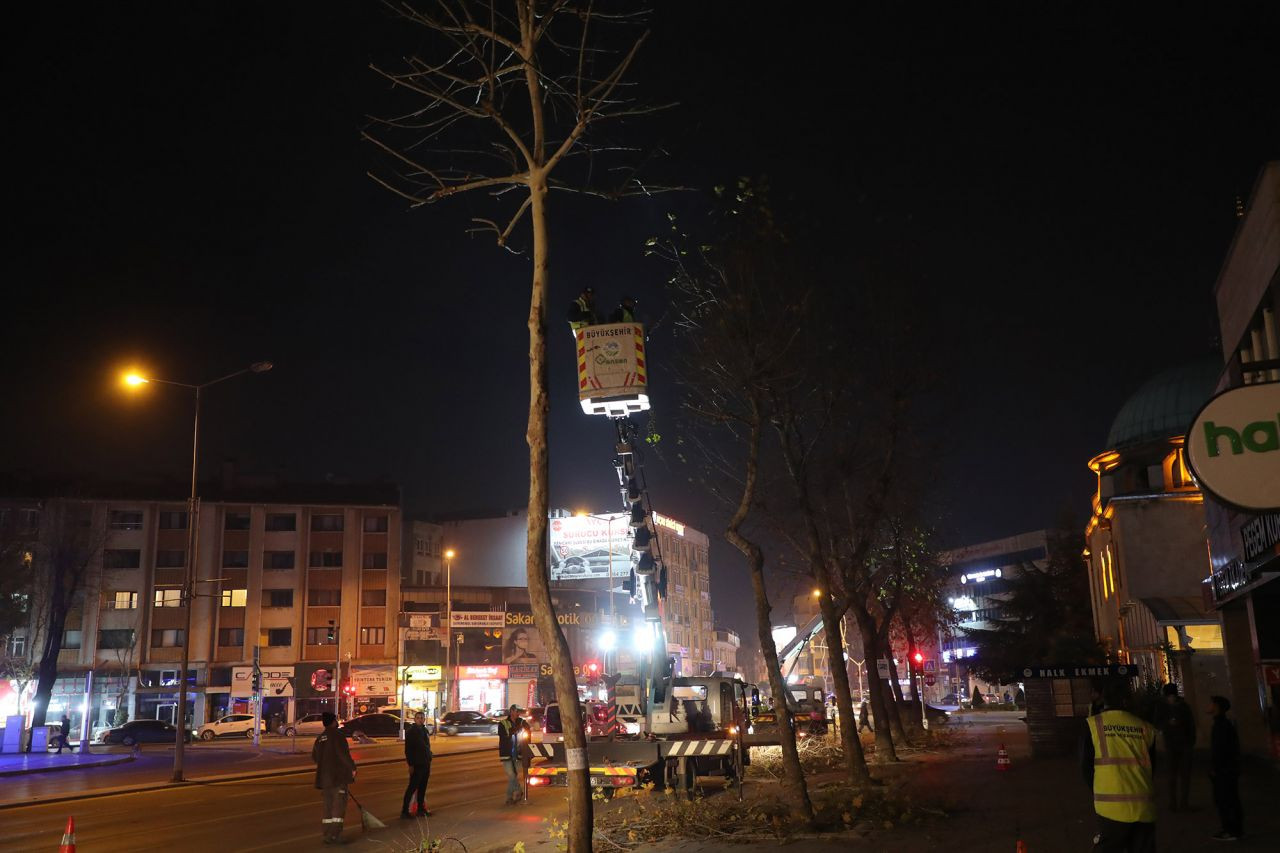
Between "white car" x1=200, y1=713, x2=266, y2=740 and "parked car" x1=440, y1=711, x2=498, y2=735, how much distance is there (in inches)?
441

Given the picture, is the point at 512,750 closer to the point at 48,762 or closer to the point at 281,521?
the point at 48,762

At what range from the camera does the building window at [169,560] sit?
68375 mm

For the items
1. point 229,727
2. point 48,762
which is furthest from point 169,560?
point 48,762

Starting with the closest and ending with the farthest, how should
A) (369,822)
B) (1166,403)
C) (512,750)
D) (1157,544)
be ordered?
1. (369,822)
2. (512,750)
3. (1157,544)
4. (1166,403)

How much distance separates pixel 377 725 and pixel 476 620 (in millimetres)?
12961

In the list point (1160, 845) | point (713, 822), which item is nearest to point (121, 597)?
→ point (713, 822)

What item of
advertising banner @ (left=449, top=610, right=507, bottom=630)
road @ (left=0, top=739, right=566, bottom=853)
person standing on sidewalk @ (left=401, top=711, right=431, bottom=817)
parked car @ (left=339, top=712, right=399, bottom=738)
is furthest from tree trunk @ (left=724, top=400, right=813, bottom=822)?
advertising banner @ (left=449, top=610, right=507, bottom=630)

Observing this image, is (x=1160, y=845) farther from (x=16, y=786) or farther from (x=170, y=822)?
(x=16, y=786)

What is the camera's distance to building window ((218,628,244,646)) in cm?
6744

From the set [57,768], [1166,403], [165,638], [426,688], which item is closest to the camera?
[57,768]

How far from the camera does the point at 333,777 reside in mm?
15156

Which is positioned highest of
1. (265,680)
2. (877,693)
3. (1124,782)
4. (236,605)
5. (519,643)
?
(236,605)

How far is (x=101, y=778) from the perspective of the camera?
101ft

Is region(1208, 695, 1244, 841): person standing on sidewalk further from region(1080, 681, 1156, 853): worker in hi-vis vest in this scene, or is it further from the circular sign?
the circular sign
